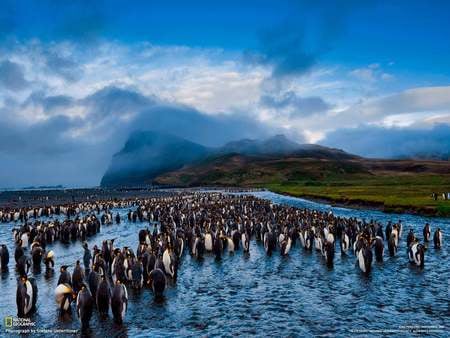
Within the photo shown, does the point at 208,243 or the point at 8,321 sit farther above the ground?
the point at 208,243

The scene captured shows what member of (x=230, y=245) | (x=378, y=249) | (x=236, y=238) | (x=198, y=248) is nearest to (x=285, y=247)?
(x=230, y=245)

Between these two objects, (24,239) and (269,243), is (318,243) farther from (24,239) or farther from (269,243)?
(24,239)

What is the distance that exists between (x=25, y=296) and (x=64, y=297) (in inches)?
48.4

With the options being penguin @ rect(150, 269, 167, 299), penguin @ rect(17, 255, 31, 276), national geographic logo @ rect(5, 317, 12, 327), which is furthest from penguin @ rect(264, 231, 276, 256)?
national geographic logo @ rect(5, 317, 12, 327)

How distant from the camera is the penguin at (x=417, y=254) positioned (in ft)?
72.2

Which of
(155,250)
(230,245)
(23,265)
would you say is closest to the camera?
(23,265)

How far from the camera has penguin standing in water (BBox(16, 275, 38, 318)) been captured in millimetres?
14812

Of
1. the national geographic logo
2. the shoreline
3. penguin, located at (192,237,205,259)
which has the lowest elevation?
the shoreline

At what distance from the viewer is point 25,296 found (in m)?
14.9

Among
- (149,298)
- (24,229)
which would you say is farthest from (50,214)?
(149,298)

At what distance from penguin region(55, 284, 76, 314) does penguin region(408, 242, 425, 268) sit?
1618 centimetres

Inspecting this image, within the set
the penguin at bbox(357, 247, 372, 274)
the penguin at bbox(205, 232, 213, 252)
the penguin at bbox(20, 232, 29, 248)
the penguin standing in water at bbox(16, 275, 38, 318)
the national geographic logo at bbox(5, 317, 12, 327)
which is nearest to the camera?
the national geographic logo at bbox(5, 317, 12, 327)

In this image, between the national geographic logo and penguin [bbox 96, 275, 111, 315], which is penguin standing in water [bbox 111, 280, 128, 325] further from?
the national geographic logo

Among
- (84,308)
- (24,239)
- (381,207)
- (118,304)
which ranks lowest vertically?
(381,207)
